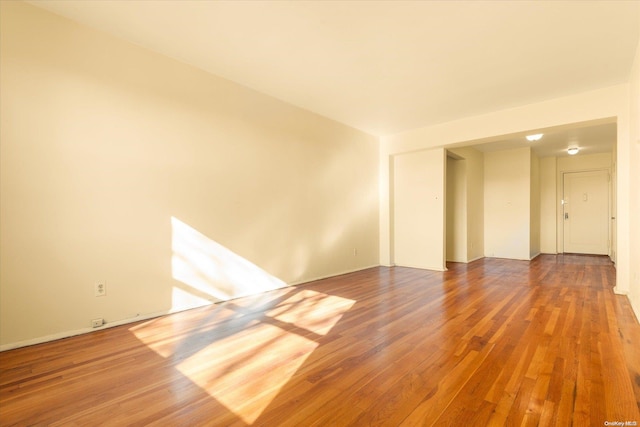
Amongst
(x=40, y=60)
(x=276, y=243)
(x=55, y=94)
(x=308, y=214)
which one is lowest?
(x=276, y=243)

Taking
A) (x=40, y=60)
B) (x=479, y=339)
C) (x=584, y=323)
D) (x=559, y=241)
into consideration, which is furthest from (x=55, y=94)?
(x=559, y=241)

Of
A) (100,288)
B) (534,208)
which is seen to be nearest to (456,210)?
(534,208)

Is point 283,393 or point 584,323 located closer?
point 283,393

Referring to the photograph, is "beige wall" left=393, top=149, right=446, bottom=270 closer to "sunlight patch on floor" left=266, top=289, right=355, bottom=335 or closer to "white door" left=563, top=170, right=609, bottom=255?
"sunlight patch on floor" left=266, top=289, right=355, bottom=335

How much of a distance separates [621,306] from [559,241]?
→ 5849 millimetres

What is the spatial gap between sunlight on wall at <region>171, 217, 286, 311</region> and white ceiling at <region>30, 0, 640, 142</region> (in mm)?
1810

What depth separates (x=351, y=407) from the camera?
1601 mm

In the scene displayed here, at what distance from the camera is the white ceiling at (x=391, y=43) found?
2486mm

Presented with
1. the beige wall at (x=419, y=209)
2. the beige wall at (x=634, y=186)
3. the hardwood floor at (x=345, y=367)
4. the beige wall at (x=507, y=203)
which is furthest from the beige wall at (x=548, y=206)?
the hardwood floor at (x=345, y=367)

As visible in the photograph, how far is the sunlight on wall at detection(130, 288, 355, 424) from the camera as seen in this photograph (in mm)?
1772

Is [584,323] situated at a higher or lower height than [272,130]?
lower

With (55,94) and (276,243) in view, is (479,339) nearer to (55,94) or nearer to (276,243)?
(276,243)

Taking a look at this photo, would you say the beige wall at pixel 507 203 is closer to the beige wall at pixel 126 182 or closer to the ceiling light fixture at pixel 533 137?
the ceiling light fixture at pixel 533 137

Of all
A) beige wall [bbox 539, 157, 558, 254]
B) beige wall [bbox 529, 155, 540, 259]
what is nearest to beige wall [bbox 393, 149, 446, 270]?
beige wall [bbox 529, 155, 540, 259]
